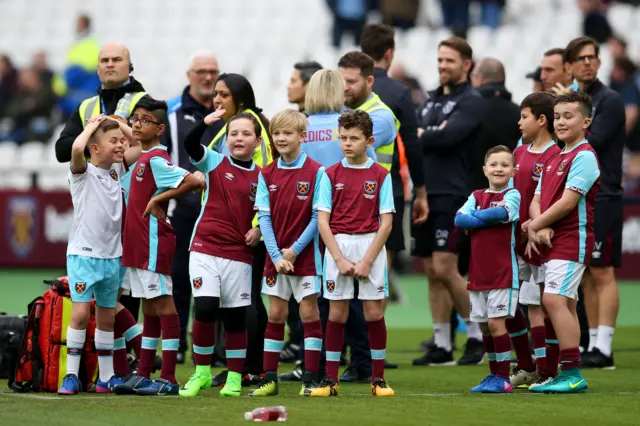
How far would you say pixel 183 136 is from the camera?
962 centimetres

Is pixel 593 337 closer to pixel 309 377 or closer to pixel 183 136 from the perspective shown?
pixel 309 377

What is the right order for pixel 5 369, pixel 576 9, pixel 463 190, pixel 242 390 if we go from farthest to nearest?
pixel 576 9 → pixel 463 190 → pixel 5 369 → pixel 242 390

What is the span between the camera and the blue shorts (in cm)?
755

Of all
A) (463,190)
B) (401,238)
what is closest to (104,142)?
(401,238)

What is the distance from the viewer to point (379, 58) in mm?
9547

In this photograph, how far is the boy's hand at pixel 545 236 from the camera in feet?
25.6

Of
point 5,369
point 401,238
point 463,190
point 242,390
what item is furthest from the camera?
point 463,190

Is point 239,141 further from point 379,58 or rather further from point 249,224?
point 379,58

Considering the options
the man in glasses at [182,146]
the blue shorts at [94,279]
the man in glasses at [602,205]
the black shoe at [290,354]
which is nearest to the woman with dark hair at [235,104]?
the blue shorts at [94,279]

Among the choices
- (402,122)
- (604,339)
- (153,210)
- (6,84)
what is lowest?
(604,339)

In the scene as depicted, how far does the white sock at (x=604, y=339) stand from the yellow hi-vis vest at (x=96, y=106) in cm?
388

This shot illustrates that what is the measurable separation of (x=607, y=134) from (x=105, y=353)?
4195 millimetres

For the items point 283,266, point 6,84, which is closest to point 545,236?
point 283,266

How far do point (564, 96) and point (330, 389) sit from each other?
2.38 m
